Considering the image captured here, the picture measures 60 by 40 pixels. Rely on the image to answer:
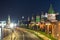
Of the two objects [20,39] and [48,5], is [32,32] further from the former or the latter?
[48,5]

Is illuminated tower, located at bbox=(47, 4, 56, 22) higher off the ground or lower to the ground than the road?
higher

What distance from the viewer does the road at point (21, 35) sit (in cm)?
772

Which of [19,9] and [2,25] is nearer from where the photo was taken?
[2,25]

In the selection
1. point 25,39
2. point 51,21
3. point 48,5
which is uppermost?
point 48,5

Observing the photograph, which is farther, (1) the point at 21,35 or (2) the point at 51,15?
(1) the point at 21,35

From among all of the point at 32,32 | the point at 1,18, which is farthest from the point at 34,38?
the point at 1,18

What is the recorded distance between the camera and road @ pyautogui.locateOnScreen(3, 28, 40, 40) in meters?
7.72

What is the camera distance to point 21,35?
7965mm

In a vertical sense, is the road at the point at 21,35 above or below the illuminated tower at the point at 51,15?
below

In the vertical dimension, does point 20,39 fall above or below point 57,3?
below

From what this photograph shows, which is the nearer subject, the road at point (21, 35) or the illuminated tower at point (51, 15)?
the illuminated tower at point (51, 15)

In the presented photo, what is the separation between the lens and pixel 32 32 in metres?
8.05

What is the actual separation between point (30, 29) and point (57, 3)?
3.88ft

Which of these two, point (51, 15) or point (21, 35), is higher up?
point (51, 15)
